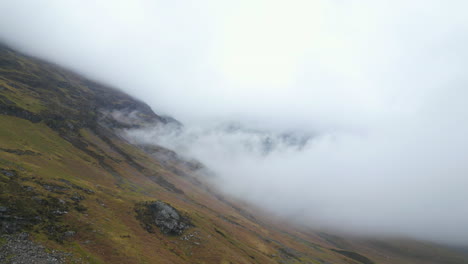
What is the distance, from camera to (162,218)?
85062 millimetres

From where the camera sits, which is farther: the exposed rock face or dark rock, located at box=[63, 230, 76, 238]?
the exposed rock face

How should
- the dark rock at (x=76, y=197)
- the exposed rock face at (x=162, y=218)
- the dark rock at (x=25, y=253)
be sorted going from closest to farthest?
the dark rock at (x=25, y=253) → the dark rock at (x=76, y=197) → the exposed rock face at (x=162, y=218)

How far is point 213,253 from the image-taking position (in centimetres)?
7975

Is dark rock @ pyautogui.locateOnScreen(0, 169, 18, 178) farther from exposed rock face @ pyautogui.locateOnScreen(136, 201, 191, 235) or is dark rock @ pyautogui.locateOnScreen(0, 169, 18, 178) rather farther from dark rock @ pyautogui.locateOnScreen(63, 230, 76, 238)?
exposed rock face @ pyautogui.locateOnScreen(136, 201, 191, 235)

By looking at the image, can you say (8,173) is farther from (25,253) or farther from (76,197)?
(25,253)

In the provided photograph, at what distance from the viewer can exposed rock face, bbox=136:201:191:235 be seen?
269 feet

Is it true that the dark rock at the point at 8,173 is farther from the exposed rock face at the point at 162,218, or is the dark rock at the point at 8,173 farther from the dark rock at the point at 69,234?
the exposed rock face at the point at 162,218

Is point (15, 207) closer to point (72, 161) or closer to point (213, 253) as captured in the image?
point (213, 253)

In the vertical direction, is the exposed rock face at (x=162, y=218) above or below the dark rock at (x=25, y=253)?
below

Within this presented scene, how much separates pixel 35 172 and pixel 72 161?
149 feet

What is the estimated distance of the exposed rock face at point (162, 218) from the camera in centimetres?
8194

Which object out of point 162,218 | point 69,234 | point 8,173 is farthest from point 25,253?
point 162,218

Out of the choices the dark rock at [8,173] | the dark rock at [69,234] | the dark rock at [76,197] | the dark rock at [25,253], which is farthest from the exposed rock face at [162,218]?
the dark rock at [8,173]

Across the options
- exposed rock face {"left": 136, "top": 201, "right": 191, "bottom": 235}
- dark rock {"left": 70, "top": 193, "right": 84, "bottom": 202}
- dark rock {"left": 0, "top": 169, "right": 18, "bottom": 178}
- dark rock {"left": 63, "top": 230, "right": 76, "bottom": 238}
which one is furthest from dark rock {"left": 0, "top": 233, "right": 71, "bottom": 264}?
exposed rock face {"left": 136, "top": 201, "right": 191, "bottom": 235}
